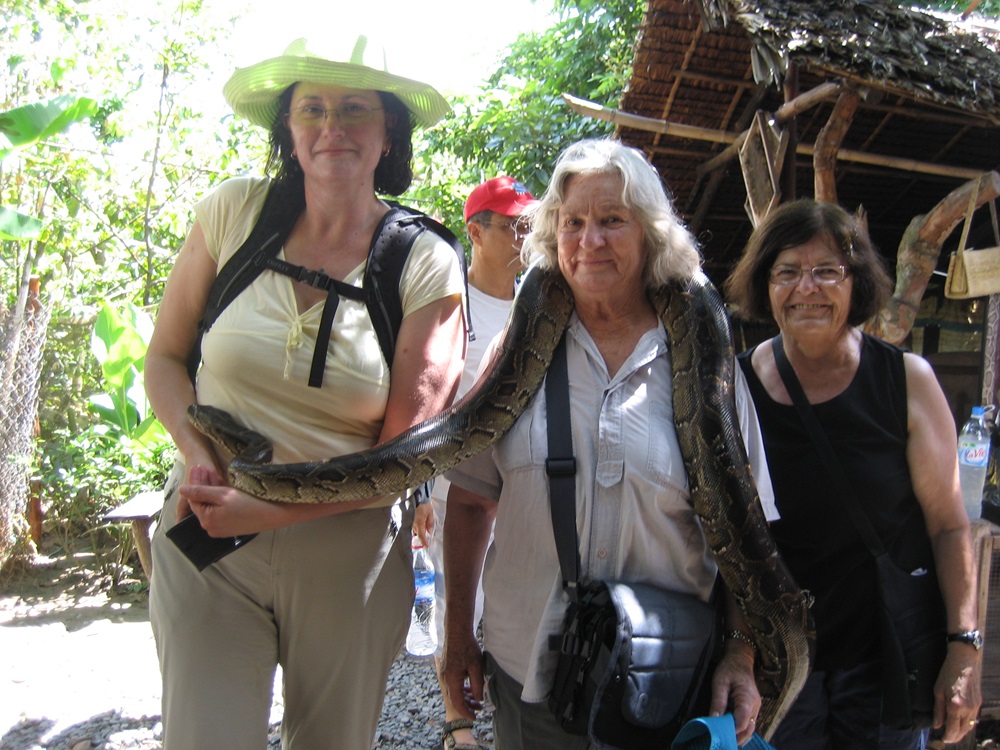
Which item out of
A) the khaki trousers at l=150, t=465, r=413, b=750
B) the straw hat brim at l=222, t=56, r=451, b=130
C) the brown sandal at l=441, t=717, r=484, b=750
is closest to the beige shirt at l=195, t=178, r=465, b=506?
the khaki trousers at l=150, t=465, r=413, b=750

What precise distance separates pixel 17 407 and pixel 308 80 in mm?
6880

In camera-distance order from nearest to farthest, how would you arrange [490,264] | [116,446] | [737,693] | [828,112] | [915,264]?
1. [737,693]
2. [490,264]
3. [915,264]
4. [828,112]
5. [116,446]

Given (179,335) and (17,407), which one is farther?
(17,407)

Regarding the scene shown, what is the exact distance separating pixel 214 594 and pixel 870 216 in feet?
22.4

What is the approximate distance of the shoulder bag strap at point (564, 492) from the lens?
205 cm

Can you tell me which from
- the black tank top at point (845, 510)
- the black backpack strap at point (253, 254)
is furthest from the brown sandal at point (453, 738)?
the black backpack strap at point (253, 254)

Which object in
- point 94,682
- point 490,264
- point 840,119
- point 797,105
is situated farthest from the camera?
point 94,682

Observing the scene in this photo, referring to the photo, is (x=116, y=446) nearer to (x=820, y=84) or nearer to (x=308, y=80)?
(x=308, y=80)

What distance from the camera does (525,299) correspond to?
2.58 m

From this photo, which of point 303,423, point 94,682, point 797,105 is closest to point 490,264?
point 303,423

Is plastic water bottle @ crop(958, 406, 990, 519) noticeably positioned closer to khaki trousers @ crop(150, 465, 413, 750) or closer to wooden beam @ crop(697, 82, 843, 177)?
wooden beam @ crop(697, 82, 843, 177)

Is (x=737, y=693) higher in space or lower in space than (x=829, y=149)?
lower

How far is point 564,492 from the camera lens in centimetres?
208

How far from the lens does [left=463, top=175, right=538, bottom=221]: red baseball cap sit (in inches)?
168
